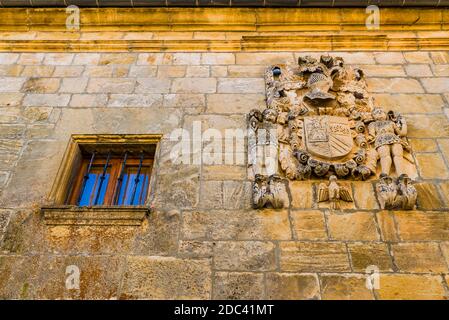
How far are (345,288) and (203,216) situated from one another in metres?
1.13

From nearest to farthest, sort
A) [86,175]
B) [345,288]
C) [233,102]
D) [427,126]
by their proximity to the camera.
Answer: [345,288]
[86,175]
[427,126]
[233,102]

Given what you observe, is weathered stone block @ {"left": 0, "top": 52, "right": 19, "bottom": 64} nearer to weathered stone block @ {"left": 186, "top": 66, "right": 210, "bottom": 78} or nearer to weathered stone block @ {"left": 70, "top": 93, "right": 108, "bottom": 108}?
weathered stone block @ {"left": 70, "top": 93, "right": 108, "bottom": 108}

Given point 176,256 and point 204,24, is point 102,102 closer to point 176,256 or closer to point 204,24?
point 204,24

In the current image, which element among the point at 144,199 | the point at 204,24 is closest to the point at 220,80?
the point at 204,24

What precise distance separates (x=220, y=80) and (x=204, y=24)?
941 millimetres

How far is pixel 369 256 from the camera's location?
3113 millimetres

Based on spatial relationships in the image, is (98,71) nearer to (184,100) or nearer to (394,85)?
(184,100)

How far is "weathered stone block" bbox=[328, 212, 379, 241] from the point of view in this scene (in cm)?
322

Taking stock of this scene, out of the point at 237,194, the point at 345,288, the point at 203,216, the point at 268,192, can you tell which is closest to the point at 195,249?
the point at 203,216

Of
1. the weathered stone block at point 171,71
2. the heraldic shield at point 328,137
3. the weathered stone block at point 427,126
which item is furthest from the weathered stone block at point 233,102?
the weathered stone block at point 427,126

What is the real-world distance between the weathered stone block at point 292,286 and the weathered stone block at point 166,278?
1.37ft

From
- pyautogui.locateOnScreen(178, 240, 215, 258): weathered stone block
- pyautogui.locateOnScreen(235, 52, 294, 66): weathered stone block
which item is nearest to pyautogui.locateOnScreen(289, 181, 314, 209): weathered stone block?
pyautogui.locateOnScreen(178, 240, 215, 258): weathered stone block

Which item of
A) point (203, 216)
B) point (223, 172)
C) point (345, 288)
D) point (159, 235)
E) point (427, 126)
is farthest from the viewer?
point (427, 126)

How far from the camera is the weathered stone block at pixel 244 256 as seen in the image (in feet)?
10.1
